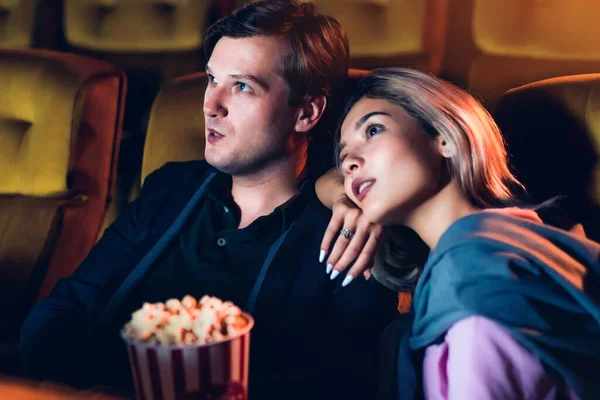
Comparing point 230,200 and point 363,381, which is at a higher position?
point 230,200

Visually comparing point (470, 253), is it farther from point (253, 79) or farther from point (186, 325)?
point (253, 79)

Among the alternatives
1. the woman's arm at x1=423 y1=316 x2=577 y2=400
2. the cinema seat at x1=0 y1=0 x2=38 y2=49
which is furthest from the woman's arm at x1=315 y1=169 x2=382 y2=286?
the cinema seat at x1=0 y1=0 x2=38 y2=49

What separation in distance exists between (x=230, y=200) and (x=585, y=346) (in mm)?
680

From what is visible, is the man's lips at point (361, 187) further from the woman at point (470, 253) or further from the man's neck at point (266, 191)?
the man's neck at point (266, 191)

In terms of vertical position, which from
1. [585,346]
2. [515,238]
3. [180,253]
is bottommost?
[180,253]

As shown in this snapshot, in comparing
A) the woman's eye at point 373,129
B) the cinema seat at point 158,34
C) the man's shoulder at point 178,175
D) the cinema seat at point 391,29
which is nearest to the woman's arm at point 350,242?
the woman's eye at point 373,129

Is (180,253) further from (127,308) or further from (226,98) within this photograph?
(226,98)

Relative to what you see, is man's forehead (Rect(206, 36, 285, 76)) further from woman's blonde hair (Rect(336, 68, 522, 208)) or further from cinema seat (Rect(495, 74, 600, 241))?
cinema seat (Rect(495, 74, 600, 241))

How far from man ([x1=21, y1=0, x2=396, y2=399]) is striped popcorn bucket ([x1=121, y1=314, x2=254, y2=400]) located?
12.2 inches

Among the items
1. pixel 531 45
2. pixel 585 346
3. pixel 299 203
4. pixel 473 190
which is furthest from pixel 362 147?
pixel 531 45

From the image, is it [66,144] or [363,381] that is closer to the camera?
[363,381]

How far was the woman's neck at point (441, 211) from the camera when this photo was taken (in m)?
0.88

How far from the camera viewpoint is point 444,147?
0.89 m

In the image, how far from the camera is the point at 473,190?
87 cm
